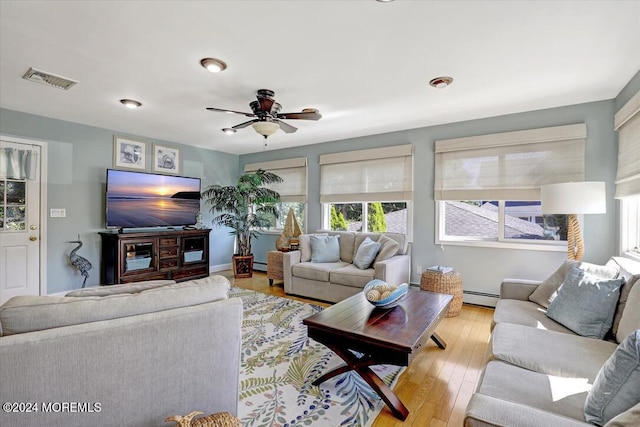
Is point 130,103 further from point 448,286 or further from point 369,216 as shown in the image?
point 448,286

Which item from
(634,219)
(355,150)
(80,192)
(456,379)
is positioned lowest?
(456,379)

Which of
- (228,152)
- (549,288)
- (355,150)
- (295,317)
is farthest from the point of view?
(228,152)

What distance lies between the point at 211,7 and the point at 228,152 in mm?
4465

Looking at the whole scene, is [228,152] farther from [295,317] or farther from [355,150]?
[295,317]

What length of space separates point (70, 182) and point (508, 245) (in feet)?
19.0

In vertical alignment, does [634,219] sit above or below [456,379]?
above

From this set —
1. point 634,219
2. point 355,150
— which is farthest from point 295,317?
point 634,219

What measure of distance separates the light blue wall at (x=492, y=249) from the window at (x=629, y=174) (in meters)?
0.19

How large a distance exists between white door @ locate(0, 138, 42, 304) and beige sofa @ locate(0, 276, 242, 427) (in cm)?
354

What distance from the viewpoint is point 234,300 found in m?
1.41

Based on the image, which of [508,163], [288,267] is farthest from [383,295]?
[508,163]

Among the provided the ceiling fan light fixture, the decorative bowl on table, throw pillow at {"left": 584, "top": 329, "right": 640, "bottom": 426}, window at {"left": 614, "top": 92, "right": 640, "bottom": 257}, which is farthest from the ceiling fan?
window at {"left": 614, "top": 92, "right": 640, "bottom": 257}

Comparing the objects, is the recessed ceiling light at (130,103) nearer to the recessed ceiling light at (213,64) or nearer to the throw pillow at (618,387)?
the recessed ceiling light at (213,64)

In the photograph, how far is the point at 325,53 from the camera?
2.24 m
